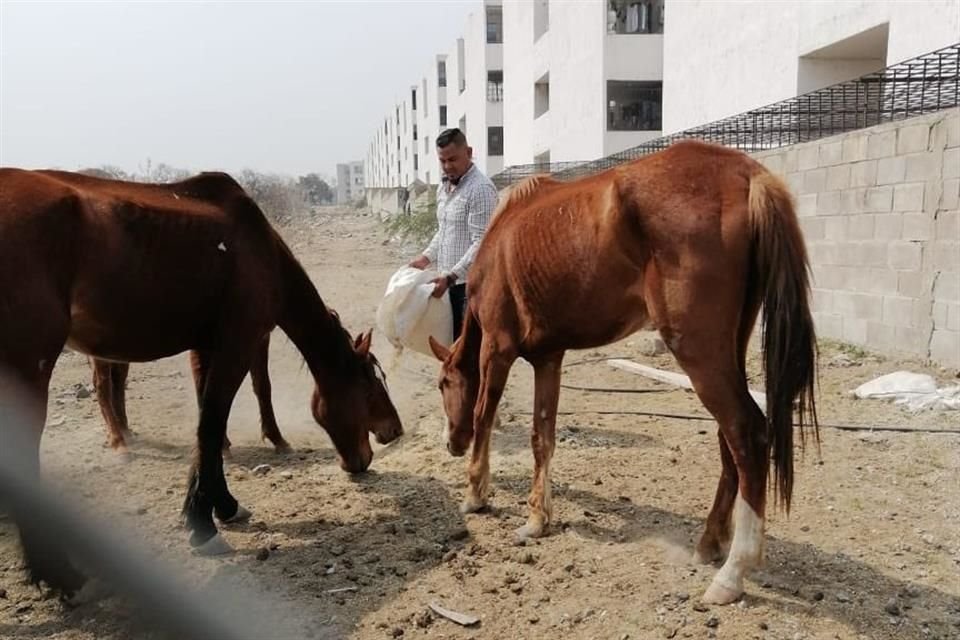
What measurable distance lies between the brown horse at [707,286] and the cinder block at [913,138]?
4.30m

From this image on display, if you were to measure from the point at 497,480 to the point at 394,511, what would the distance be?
76 centimetres

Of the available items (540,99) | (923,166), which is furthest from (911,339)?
(540,99)

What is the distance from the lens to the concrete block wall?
614cm

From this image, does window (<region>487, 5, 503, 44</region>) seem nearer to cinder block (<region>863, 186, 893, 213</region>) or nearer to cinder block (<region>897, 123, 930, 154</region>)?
cinder block (<region>863, 186, 893, 213</region>)

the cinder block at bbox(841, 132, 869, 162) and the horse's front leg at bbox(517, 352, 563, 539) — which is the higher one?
the cinder block at bbox(841, 132, 869, 162)

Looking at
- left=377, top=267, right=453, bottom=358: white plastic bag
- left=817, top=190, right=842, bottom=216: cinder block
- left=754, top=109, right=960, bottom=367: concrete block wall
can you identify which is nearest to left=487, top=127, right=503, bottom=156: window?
left=754, top=109, right=960, bottom=367: concrete block wall

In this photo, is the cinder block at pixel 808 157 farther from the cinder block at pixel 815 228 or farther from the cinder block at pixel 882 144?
the cinder block at pixel 882 144

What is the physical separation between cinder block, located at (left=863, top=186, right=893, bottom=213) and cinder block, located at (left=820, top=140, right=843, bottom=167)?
61 cm

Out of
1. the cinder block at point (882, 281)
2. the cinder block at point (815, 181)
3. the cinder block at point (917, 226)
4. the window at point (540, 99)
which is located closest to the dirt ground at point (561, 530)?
the cinder block at point (882, 281)

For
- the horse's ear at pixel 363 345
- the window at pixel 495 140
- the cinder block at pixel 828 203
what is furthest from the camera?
the window at pixel 495 140

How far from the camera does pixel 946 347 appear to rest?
6.19m

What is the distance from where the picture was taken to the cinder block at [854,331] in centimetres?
730

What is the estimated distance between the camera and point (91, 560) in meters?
3.42

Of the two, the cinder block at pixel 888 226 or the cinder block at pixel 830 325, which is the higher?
the cinder block at pixel 888 226
